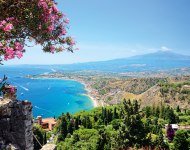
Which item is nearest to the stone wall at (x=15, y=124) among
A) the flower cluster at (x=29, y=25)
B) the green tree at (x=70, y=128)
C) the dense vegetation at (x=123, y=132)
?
the flower cluster at (x=29, y=25)

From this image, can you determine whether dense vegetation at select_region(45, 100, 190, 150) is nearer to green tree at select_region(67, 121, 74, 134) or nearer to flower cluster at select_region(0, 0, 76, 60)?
green tree at select_region(67, 121, 74, 134)

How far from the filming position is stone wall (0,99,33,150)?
26.0 ft

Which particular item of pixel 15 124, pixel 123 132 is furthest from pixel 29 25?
pixel 123 132

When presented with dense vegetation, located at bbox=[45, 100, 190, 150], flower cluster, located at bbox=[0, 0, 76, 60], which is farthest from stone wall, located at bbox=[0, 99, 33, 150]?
dense vegetation, located at bbox=[45, 100, 190, 150]

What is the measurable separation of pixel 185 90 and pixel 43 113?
81.7 metres

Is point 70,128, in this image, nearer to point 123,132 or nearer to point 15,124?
point 123,132

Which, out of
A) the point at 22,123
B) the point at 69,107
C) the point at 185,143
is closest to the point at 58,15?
Result: the point at 22,123

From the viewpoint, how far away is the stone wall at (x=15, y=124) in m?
7.93

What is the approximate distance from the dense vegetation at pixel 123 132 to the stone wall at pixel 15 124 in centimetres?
819

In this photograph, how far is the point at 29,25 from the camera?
6824mm

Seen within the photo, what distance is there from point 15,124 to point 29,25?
300cm

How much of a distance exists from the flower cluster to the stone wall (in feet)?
6.16

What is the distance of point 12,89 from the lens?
324 inches

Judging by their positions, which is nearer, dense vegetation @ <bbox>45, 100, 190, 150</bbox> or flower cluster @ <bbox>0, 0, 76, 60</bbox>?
flower cluster @ <bbox>0, 0, 76, 60</bbox>
